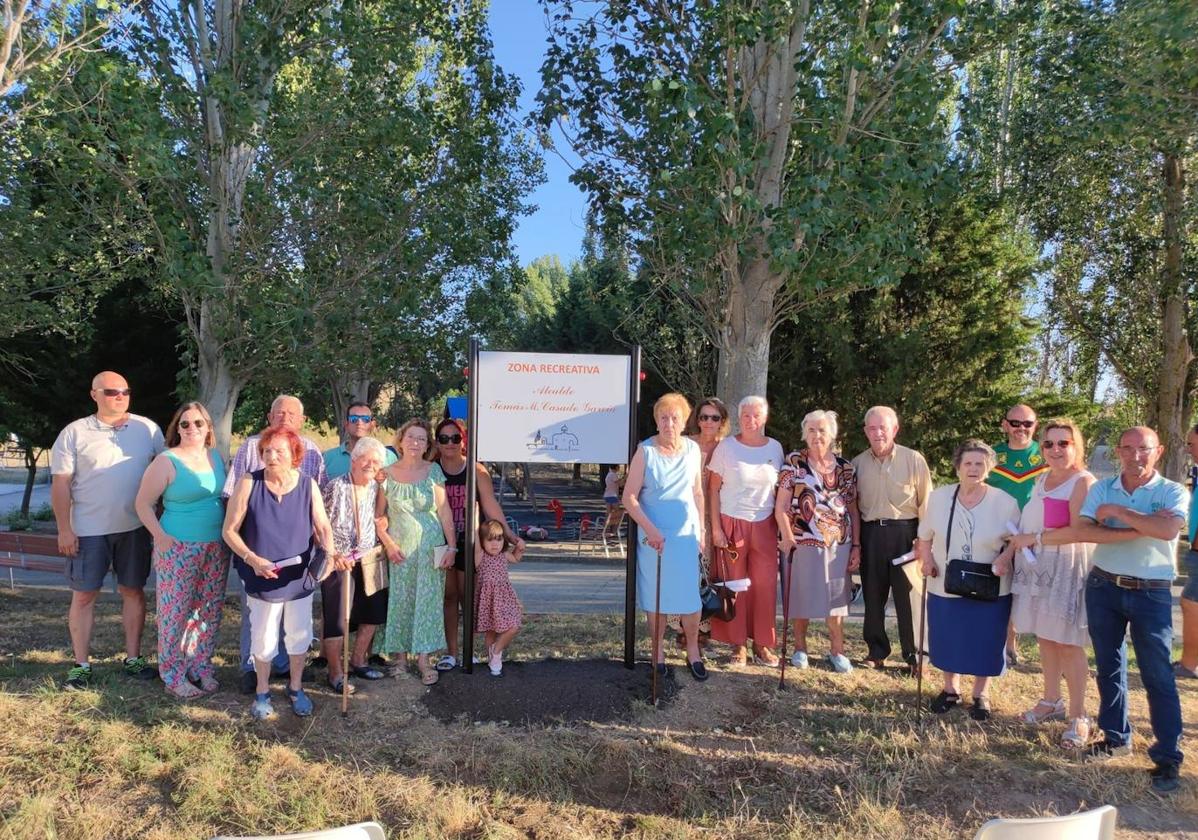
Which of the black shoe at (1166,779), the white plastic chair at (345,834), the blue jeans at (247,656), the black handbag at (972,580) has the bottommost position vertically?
the black shoe at (1166,779)

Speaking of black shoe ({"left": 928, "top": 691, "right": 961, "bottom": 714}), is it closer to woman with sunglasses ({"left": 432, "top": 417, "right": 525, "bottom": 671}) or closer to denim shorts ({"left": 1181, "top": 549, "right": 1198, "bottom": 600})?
denim shorts ({"left": 1181, "top": 549, "right": 1198, "bottom": 600})

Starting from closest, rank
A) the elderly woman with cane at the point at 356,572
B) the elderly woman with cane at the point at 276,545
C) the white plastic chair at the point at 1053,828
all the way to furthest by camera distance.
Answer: the white plastic chair at the point at 1053,828 < the elderly woman with cane at the point at 276,545 < the elderly woman with cane at the point at 356,572

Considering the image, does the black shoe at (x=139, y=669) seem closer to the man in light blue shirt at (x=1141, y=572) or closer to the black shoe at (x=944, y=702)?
the black shoe at (x=944, y=702)

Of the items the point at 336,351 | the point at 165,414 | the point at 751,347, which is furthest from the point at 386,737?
the point at 165,414

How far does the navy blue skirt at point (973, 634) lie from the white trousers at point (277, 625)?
148 inches

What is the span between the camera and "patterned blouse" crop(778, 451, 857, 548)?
5.17m

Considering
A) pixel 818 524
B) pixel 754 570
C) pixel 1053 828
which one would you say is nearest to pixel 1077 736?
pixel 818 524

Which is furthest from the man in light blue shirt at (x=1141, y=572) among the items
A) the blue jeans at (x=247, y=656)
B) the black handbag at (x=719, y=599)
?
the blue jeans at (x=247, y=656)

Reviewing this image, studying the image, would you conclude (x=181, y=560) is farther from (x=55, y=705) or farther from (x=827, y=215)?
(x=827, y=215)

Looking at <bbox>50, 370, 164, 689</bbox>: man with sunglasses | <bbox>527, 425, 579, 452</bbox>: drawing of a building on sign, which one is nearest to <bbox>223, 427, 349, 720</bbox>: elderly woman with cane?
<bbox>50, 370, 164, 689</bbox>: man with sunglasses

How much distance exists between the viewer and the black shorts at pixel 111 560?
4781mm

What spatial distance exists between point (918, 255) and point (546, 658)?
5.32m

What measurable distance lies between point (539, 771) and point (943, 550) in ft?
8.64

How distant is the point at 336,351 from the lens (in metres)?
8.68
